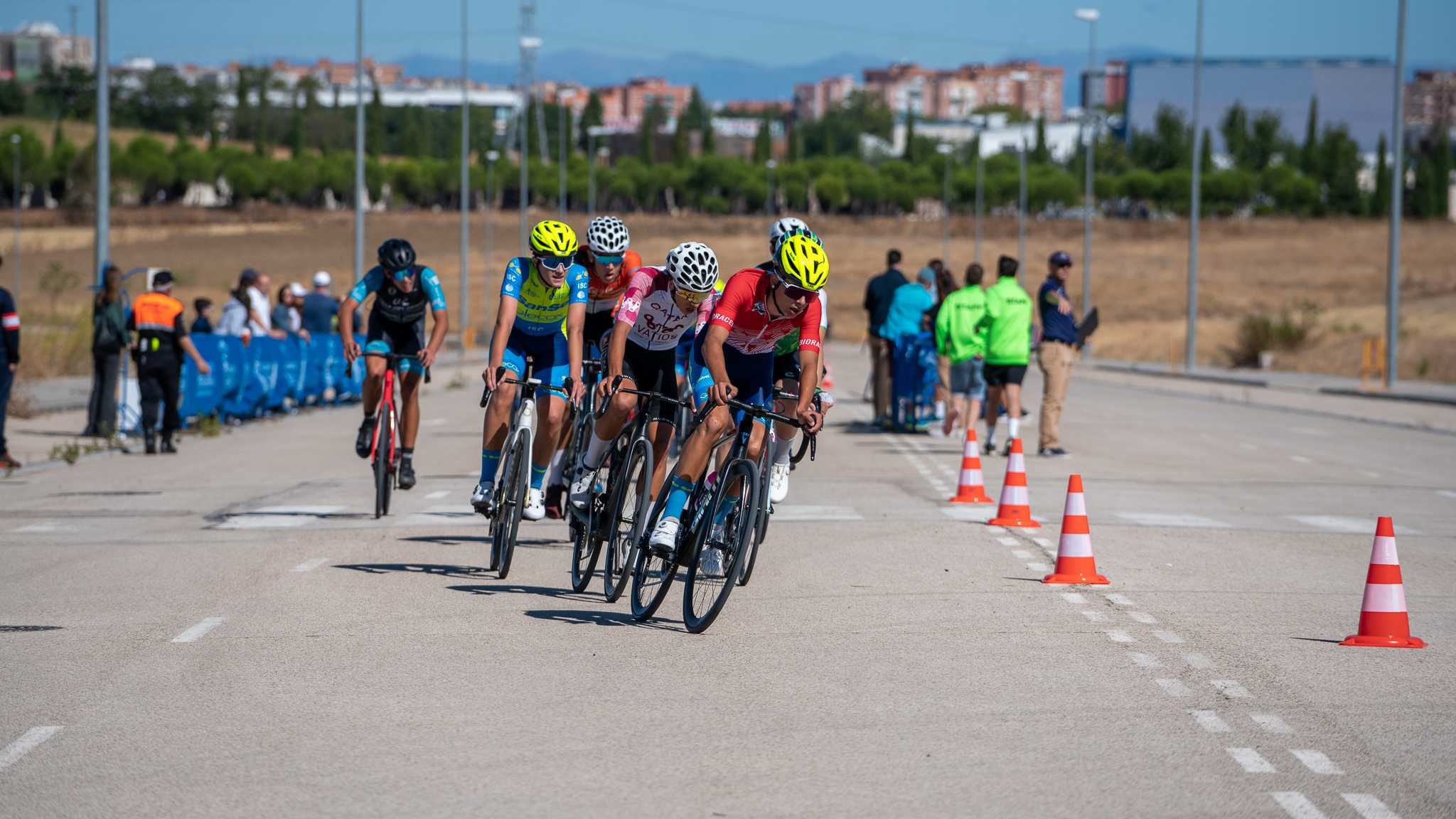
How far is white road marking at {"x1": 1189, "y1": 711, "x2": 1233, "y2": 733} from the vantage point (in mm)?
6809

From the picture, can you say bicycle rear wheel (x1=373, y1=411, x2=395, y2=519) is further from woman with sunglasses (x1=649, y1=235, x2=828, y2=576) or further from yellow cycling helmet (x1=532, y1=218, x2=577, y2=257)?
woman with sunglasses (x1=649, y1=235, x2=828, y2=576)

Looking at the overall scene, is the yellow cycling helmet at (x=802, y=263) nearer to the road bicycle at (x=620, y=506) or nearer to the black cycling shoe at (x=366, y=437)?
the road bicycle at (x=620, y=506)

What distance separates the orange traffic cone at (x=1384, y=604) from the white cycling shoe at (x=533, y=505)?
4136mm

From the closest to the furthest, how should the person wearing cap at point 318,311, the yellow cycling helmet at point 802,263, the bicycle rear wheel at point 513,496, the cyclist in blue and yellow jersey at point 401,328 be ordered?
1. the yellow cycling helmet at point 802,263
2. the bicycle rear wheel at point 513,496
3. the cyclist in blue and yellow jersey at point 401,328
4. the person wearing cap at point 318,311

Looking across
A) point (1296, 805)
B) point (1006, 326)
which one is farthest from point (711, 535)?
point (1006, 326)

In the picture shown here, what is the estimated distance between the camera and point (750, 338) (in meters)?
9.11

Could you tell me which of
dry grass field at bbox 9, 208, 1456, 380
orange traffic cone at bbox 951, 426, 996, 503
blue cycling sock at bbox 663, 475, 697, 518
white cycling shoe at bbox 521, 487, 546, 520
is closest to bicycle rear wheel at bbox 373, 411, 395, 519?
white cycling shoe at bbox 521, 487, 546, 520

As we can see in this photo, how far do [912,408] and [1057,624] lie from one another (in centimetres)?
1454

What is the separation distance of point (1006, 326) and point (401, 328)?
7952 mm

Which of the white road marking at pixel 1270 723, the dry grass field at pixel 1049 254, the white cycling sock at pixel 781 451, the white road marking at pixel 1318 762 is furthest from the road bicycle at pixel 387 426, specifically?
the dry grass field at pixel 1049 254

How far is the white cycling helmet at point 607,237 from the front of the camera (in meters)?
10.5

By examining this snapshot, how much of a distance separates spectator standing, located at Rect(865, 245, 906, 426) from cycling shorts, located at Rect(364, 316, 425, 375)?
10123mm

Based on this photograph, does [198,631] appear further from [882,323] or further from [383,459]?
[882,323]

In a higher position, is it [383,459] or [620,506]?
[620,506]
